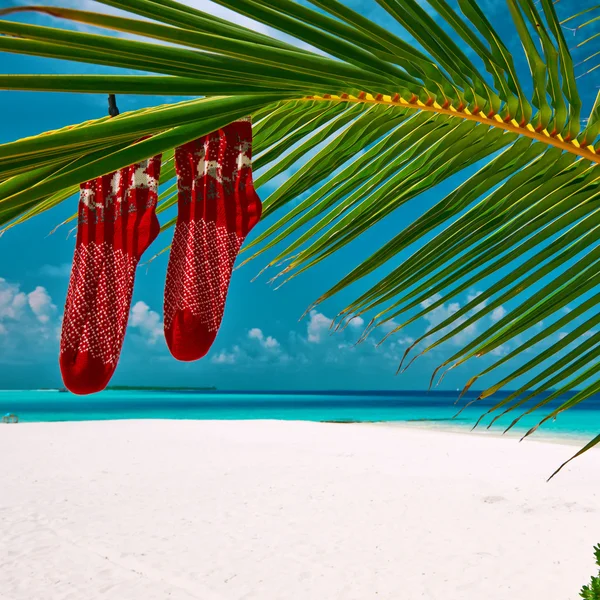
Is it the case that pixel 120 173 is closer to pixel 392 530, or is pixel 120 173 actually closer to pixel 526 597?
pixel 526 597

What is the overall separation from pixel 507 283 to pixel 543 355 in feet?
0.43

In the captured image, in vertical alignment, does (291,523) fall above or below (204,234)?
above

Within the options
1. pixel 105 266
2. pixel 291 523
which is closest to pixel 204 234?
pixel 105 266

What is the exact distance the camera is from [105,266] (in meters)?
1.05

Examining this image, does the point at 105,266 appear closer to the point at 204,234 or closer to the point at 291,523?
the point at 204,234

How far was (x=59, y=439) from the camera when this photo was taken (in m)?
16.0

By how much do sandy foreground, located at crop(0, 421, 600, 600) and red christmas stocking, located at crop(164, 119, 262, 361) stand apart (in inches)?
207

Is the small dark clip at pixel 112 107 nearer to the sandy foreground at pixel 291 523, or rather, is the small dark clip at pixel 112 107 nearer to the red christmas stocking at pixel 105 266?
the red christmas stocking at pixel 105 266

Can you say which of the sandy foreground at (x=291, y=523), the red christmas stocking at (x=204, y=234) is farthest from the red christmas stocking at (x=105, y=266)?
the sandy foreground at (x=291, y=523)

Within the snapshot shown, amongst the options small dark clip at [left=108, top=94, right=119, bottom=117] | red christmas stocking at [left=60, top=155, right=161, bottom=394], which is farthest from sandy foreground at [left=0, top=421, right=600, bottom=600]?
small dark clip at [left=108, top=94, right=119, bottom=117]

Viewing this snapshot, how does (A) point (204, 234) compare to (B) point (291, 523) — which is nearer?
(A) point (204, 234)

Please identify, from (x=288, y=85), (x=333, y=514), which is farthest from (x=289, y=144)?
(x=333, y=514)

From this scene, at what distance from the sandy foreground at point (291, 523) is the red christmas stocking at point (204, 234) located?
5253 millimetres

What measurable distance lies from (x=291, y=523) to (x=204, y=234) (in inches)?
298
